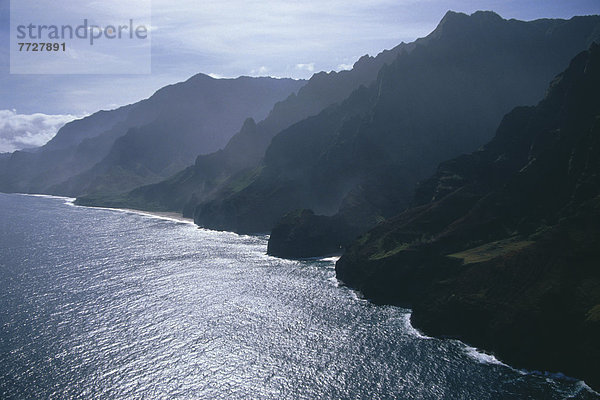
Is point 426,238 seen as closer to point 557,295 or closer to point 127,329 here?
point 557,295

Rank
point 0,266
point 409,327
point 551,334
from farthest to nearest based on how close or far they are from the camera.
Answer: point 0,266, point 409,327, point 551,334

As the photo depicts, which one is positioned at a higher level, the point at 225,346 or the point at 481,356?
the point at 481,356

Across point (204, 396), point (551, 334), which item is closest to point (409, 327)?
point (551, 334)

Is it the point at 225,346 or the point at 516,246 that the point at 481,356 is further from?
the point at 225,346

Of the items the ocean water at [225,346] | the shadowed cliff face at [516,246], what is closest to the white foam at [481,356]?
the ocean water at [225,346]

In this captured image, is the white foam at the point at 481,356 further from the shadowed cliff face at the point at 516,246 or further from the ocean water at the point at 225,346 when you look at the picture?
the shadowed cliff face at the point at 516,246

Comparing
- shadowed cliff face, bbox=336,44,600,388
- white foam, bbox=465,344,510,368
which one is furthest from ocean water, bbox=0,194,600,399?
shadowed cliff face, bbox=336,44,600,388

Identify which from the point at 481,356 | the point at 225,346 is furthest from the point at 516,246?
the point at 225,346
